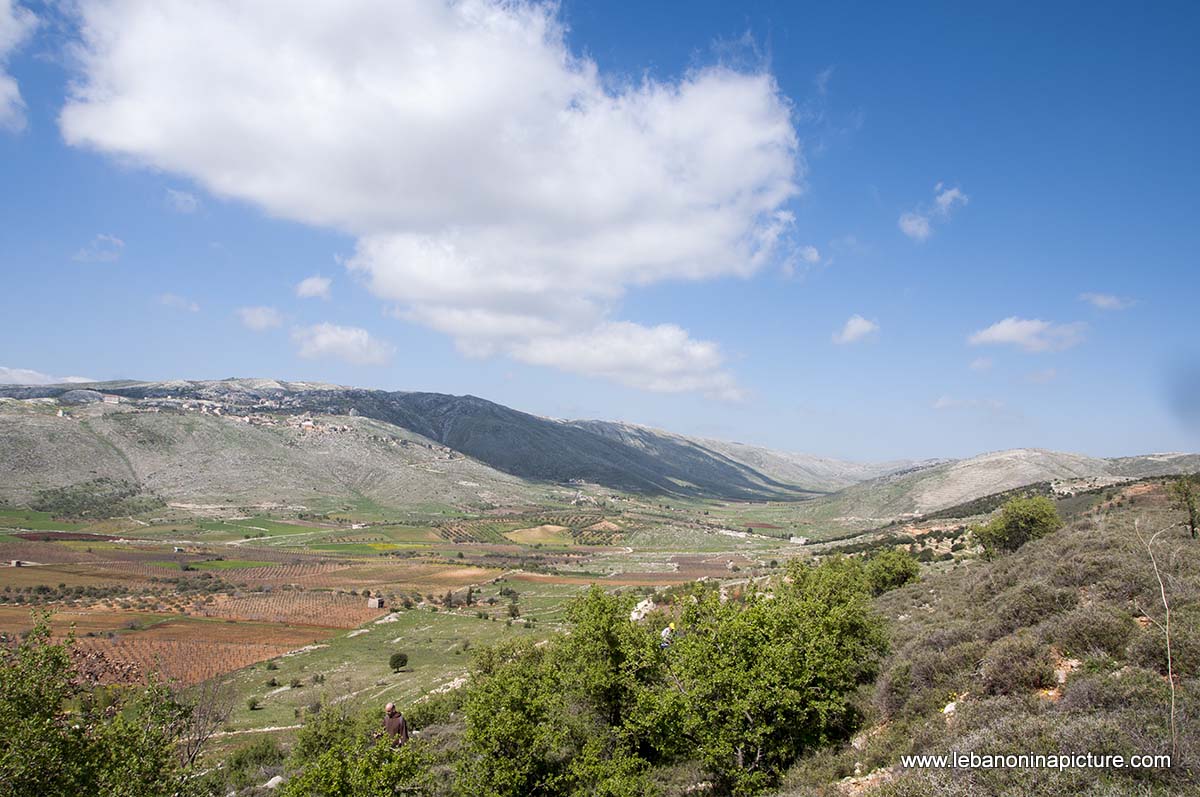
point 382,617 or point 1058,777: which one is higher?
point 1058,777

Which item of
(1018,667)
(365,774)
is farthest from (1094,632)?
(365,774)

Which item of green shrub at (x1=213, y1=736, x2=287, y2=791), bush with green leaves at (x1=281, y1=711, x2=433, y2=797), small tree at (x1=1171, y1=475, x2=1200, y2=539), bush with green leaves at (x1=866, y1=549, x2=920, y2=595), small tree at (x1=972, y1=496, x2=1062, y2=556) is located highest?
small tree at (x1=1171, y1=475, x2=1200, y2=539)

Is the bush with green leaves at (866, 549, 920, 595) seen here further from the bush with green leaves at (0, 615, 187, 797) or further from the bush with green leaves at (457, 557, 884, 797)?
the bush with green leaves at (0, 615, 187, 797)

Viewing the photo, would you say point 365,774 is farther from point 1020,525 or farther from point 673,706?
point 1020,525

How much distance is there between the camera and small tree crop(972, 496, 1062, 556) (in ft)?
164

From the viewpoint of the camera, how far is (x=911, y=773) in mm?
12648

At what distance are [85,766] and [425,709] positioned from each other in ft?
84.9

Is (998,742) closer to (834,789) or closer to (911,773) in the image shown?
(911,773)

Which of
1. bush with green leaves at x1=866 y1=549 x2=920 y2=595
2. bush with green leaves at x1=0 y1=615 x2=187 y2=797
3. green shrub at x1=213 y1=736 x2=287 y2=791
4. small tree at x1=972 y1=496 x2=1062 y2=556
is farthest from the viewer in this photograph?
bush with green leaves at x1=866 y1=549 x2=920 y2=595

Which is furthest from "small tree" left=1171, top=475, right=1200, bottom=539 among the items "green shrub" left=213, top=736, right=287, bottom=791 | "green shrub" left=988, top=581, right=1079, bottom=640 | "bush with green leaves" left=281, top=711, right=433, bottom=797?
"green shrub" left=213, top=736, right=287, bottom=791

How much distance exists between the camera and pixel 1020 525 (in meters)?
51.1

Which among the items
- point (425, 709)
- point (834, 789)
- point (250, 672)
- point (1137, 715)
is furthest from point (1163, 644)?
point (250, 672)

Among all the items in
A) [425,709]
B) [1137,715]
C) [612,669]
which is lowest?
[425,709]

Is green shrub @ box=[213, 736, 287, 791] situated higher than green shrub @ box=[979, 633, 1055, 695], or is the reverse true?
green shrub @ box=[979, 633, 1055, 695]
